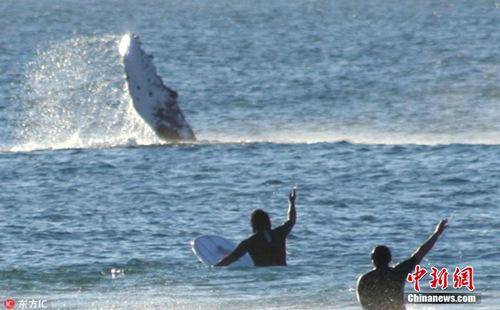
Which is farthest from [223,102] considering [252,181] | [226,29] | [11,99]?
[226,29]

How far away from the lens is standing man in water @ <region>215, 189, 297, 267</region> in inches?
1031

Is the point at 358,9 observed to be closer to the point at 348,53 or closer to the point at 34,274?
the point at 348,53

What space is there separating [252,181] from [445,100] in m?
25.9

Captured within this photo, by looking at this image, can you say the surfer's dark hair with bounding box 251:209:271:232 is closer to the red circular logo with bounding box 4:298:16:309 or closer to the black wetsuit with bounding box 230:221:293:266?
the black wetsuit with bounding box 230:221:293:266

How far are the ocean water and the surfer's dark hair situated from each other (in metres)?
0.97

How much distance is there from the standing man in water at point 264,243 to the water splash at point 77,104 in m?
17.9

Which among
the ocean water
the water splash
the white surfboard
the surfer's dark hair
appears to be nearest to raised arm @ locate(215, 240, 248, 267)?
the surfer's dark hair

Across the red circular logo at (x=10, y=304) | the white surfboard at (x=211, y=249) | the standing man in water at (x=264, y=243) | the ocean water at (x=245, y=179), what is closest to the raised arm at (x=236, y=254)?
the standing man in water at (x=264, y=243)

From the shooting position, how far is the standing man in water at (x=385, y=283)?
21484 millimetres

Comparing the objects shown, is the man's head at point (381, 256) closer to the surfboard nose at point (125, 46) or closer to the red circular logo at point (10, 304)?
the red circular logo at point (10, 304)

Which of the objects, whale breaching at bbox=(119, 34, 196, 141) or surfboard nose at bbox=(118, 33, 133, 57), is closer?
whale breaching at bbox=(119, 34, 196, 141)

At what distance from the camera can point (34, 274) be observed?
2947cm

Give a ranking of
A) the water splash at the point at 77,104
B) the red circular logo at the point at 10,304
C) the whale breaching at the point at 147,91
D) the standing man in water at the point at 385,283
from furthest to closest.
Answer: the water splash at the point at 77,104 < the whale breaching at the point at 147,91 < the red circular logo at the point at 10,304 < the standing man in water at the point at 385,283

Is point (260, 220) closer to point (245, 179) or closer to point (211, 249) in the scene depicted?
point (211, 249)
